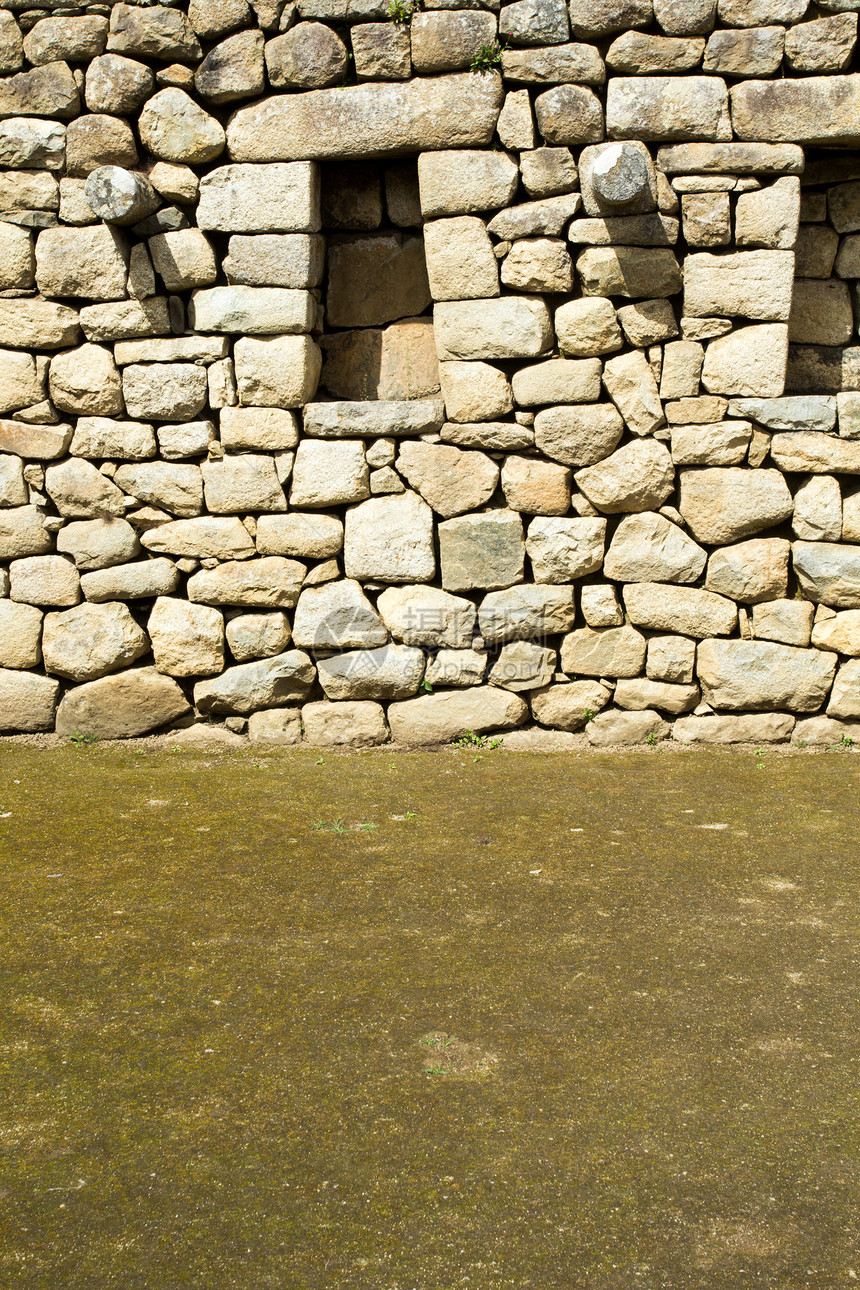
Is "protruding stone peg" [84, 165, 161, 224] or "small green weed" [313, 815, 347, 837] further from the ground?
"protruding stone peg" [84, 165, 161, 224]

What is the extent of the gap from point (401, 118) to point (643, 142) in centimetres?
107

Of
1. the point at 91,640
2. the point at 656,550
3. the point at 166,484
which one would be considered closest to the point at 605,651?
the point at 656,550

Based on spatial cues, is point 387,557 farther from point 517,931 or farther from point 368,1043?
point 368,1043

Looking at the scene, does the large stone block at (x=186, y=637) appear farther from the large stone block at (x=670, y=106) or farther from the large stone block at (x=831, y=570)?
the large stone block at (x=670, y=106)

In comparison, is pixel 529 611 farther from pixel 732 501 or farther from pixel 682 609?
pixel 732 501

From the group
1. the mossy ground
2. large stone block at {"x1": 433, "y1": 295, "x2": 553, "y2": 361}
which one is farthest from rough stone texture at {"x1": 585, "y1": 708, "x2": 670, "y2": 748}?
large stone block at {"x1": 433, "y1": 295, "x2": 553, "y2": 361}

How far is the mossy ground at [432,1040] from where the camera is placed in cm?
179

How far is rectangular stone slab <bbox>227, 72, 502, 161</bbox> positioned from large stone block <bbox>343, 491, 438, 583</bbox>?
1.55 m

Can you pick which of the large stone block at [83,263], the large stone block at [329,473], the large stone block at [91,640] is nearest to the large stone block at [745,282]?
the large stone block at [329,473]

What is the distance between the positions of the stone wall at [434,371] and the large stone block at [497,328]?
18mm

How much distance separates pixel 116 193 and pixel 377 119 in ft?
3.93

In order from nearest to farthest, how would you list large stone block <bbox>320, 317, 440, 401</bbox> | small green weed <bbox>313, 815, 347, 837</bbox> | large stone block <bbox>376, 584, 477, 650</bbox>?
small green weed <bbox>313, 815, 347, 837</bbox> → large stone block <bbox>376, 584, 477, 650</bbox> → large stone block <bbox>320, 317, 440, 401</bbox>

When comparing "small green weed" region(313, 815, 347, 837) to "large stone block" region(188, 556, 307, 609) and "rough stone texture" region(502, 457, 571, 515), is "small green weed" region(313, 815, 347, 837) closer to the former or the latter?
"large stone block" region(188, 556, 307, 609)

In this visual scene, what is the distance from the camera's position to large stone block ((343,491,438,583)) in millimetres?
4621
